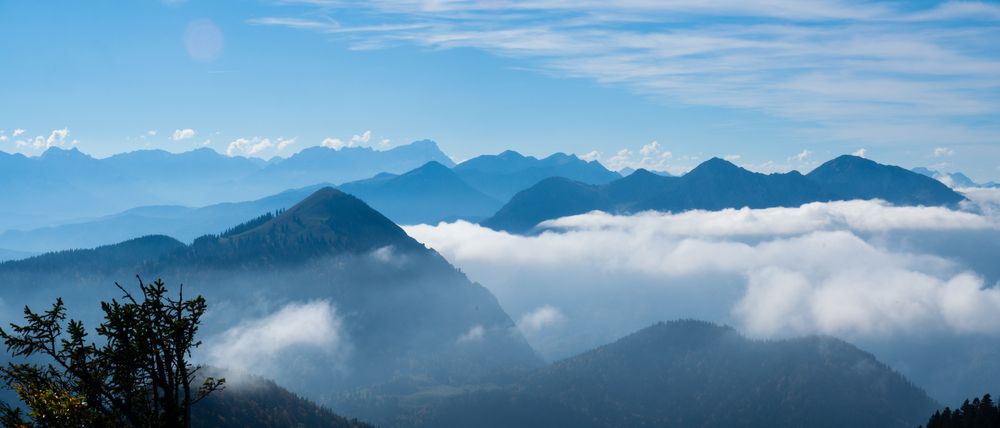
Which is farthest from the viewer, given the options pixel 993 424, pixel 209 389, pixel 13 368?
pixel 993 424

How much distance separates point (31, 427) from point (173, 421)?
5.14m

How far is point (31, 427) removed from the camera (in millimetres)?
27297

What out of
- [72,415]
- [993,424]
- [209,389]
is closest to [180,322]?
[209,389]

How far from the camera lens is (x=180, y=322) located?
2752 centimetres

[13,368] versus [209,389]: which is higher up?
[13,368]

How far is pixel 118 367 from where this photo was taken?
28.4 m

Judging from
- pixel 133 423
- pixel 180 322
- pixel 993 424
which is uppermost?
pixel 180 322

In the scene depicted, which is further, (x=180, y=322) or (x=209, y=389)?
(x=209, y=389)

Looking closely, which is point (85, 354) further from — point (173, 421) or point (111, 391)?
point (173, 421)

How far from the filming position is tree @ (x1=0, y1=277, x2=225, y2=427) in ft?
89.3

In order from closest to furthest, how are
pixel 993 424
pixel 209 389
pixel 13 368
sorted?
1. pixel 13 368
2. pixel 209 389
3. pixel 993 424

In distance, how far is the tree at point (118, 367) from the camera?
27.2 metres

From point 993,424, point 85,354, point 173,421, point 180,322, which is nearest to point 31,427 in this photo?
point 85,354

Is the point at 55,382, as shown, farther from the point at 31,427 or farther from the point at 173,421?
the point at 173,421
